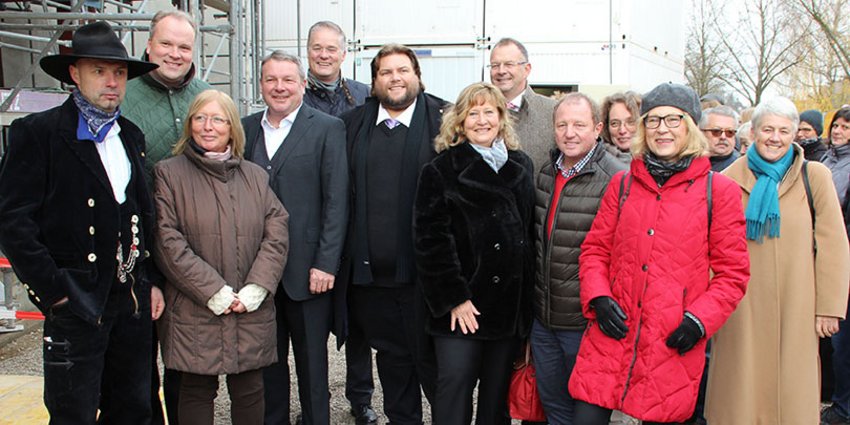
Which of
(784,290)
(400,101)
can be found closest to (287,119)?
(400,101)

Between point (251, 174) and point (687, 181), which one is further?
point (251, 174)

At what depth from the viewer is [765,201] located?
3.36 meters

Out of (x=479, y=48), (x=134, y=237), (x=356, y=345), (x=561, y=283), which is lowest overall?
(x=356, y=345)

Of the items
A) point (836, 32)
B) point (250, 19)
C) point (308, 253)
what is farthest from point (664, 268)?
point (836, 32)

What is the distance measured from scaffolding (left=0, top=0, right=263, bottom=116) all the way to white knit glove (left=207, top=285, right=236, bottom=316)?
272 centimetres

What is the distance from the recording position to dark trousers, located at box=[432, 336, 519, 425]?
329cm

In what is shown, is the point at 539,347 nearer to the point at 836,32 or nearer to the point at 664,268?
the point at 664,268

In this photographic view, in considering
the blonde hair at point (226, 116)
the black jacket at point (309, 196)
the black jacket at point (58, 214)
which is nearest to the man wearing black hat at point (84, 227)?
the black jacket at point (58, 214)

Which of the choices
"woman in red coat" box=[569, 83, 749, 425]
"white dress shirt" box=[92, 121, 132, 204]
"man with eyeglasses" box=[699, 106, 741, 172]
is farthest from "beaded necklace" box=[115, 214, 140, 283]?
"man with eyeglasses" box=[699, 106, 741, 172]

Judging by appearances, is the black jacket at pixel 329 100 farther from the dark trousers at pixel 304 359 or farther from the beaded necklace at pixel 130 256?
the beaded necklace at pixel 130 256

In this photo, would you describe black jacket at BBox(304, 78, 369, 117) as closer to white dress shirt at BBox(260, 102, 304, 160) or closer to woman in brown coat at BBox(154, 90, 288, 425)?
white dress shirt at BBox(260, 102, 304, 160)

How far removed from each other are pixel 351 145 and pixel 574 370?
1615 millimetres

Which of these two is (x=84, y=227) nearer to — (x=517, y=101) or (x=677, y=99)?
(x=517, y=101)

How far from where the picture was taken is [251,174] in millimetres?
3324
